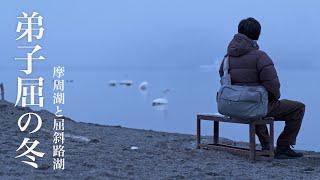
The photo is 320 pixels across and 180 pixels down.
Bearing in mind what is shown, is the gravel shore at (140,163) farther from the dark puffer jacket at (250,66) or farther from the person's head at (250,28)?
the person's head at (250,28)

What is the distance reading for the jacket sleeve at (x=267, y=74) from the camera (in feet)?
23.3

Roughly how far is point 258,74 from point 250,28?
0.54 metres

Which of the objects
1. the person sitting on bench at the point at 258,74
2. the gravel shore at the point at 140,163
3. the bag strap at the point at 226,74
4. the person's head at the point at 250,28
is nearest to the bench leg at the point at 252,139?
the gravel shore at the point at 140,163

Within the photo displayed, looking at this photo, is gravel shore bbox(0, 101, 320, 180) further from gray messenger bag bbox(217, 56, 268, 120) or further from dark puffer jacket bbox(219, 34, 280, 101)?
dark puffer jacket bbox(219, 34, 280, 101)

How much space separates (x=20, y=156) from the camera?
7.01m

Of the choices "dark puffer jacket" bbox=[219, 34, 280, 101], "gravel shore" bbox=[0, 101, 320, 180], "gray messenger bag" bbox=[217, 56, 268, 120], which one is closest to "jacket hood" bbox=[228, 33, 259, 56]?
"dark puffer jacket" bbox=[219, 34, 280, 101]

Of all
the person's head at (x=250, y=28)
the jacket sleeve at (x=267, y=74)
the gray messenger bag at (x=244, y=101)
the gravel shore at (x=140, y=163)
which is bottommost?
the gravel shore at (x=140, y=163)

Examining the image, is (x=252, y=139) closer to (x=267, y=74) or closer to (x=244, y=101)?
(x=244, y=101)

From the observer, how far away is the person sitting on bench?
7125 millimetres

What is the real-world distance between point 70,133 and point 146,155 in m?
2.67

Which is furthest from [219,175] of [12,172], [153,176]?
[12,172]

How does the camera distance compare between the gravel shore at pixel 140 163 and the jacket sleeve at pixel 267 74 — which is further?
the jacket sleeve at pixel 267 74

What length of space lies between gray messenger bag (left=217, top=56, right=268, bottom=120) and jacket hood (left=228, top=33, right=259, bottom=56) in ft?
1.15

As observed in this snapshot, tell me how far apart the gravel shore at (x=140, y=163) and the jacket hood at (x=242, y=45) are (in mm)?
1257
